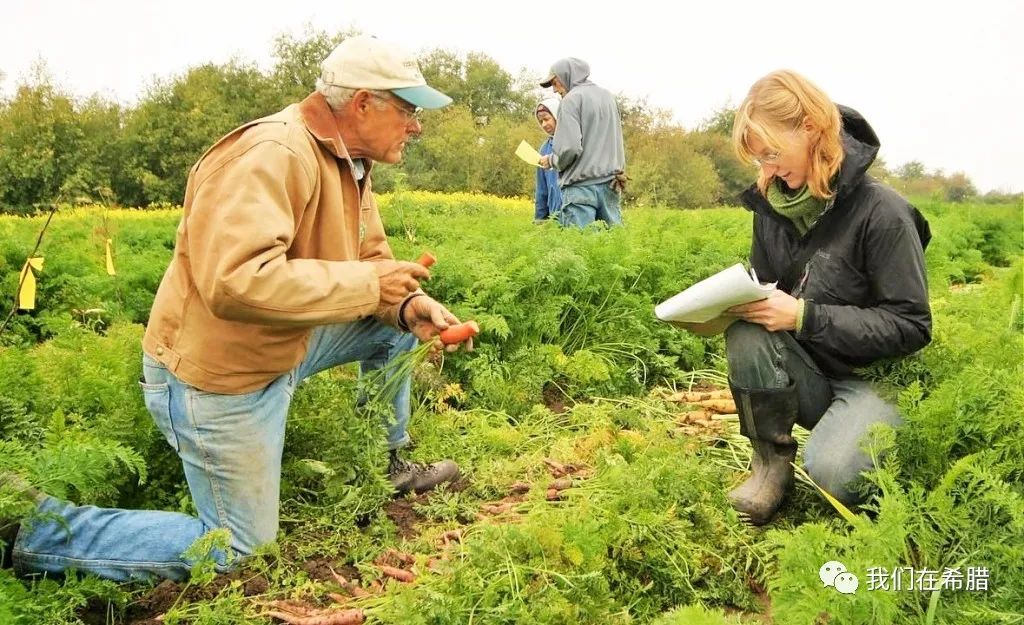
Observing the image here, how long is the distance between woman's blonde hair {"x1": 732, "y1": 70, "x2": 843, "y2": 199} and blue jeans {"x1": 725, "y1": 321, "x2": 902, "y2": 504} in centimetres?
61

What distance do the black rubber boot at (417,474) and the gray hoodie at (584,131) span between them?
186 inches

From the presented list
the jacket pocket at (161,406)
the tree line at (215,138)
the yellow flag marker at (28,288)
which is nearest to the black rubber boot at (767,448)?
the jacket pocket at (161,406)

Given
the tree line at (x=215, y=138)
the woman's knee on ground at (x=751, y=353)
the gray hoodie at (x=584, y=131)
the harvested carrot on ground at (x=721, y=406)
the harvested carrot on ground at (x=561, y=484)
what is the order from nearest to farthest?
the woman's knee on ground at (x=751, y=353)
the harvested carrot on ground at (x=561, y=484)
the harvested carrot on ground at (x=721, y=406)
the gray hoodie at (x=584, y=131)
the tree line at (x=215, y=138)

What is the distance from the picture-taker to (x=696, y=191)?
33312mm

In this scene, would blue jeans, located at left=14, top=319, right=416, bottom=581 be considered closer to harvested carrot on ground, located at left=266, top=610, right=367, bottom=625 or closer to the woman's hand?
harvested carrot on ground, located at left=266, top=610, right=367, bottom=625

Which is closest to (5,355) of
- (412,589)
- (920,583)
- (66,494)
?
(66,494)

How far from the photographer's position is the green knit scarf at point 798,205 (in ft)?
10.2

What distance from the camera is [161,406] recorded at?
2732 millimetres

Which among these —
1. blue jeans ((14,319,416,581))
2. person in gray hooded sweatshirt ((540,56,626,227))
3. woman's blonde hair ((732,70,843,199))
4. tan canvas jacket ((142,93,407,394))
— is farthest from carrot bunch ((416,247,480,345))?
person in gray hooded sweatshirt ((540,56,626,227))

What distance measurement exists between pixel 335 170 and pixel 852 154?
1840mm

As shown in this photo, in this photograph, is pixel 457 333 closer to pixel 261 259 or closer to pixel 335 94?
pixel 261 259

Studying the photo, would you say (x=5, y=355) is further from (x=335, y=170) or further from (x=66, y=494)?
(x=335, y=170)

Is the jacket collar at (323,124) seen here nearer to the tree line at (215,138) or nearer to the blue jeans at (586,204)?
the blue jeans at (586,204)

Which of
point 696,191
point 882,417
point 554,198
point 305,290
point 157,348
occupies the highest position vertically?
point 305,290
